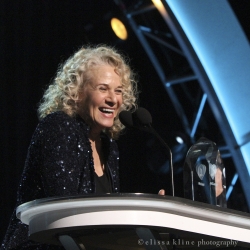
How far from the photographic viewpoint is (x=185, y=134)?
14.9 ft

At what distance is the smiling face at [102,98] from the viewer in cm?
237

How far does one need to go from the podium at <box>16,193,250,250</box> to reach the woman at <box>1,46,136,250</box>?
0.33 meters

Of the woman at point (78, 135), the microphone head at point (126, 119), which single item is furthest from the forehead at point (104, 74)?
the microphone head at point (126, 119)

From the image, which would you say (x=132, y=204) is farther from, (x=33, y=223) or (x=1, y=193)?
(x=1, y=193)

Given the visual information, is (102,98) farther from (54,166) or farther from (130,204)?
(130,204)

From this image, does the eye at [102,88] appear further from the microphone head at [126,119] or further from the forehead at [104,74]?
the microphone head at [126,119]

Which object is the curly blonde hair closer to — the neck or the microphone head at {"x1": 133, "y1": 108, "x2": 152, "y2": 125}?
the neck

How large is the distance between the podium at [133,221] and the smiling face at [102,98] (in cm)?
81

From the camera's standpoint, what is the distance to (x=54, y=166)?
6.27 ft

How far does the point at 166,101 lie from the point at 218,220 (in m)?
3.12

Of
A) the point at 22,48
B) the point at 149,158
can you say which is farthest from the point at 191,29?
the point at 22,48

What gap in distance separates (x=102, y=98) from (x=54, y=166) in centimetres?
56

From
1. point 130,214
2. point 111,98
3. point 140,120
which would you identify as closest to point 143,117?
point 140,120

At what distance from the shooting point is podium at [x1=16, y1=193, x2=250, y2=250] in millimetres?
1403
